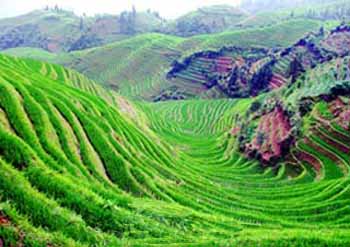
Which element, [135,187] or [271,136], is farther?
[271,136]

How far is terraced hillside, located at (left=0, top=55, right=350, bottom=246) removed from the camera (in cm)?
1681

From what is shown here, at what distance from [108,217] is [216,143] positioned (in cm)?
5956

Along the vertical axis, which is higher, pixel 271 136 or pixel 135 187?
pixel 135 187

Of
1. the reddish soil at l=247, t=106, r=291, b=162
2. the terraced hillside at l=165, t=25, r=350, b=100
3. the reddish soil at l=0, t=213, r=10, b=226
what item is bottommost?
the terraced hillside at l=165, t=25, r=350, b=100

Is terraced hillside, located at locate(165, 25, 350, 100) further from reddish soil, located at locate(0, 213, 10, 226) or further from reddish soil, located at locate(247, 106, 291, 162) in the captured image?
reddish soil, located at locate(0, 213, 10, 226)

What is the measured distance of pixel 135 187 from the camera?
3222cm

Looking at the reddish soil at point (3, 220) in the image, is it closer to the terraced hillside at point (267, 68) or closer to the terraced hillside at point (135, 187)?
the terraced hillside at point (135, 187)

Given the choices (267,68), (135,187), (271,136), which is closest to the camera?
(135,187)

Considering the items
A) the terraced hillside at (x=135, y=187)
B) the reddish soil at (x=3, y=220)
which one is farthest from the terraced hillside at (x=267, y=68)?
the reddish soil at (x=3, y=220)

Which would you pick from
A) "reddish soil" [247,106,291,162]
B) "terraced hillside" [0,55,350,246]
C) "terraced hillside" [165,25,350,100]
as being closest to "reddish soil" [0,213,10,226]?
"terraced hillside" [0,55,350,246]

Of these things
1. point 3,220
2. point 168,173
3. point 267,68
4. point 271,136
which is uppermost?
point 3,220

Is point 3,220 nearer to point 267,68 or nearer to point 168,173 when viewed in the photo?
point 168,173

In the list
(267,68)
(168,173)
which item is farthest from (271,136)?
(267,68)

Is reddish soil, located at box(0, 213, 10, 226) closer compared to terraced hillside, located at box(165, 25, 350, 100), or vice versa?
reddish soil, located at box(0, 213, 10, 226)
